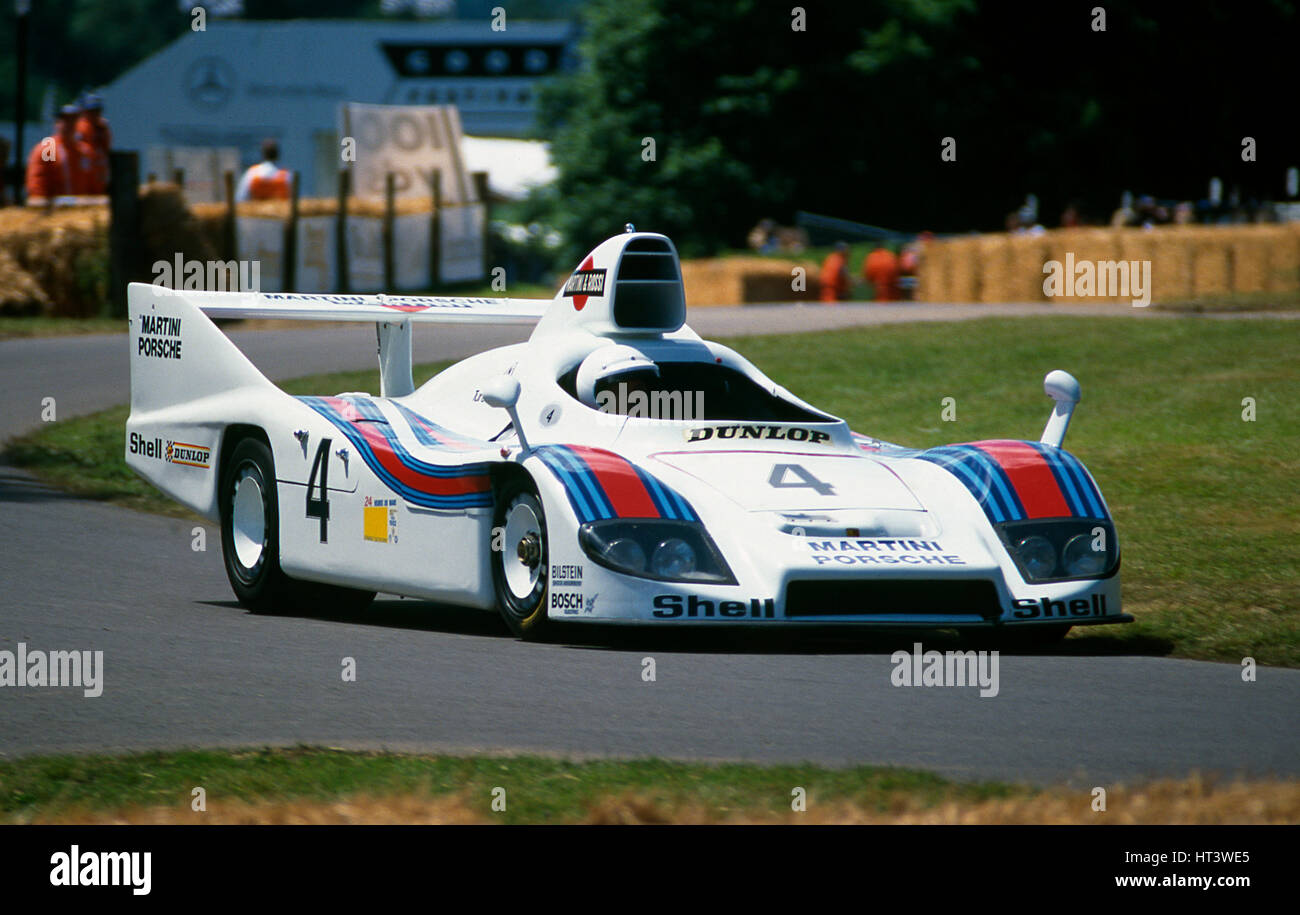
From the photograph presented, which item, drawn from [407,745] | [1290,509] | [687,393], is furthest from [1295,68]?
[407,745]

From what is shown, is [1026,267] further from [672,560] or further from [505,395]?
[672,560]

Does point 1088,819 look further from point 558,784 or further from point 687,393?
point 687,393

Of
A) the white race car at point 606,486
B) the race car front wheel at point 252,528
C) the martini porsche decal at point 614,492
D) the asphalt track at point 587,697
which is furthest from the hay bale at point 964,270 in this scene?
the martini porsche decal at point 614,492

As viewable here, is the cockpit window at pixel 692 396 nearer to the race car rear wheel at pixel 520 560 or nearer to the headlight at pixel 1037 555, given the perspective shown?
the race car rear wheel at pixel 520 560

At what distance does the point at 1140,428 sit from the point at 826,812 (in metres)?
11.1

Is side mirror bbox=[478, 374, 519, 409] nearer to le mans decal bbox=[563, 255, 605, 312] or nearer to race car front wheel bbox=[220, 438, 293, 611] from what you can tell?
le mans decal bbox=[563, 255, 605, 312]

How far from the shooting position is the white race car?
8.02m

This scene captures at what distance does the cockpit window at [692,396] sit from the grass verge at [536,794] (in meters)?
3.44

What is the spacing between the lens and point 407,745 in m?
6.18

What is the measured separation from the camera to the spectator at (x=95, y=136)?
82.6ft

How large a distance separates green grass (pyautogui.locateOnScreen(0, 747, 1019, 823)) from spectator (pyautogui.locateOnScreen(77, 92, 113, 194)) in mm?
20092

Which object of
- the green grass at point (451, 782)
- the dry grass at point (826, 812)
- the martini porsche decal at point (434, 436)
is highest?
the martini porsche decal at point (434, 436)

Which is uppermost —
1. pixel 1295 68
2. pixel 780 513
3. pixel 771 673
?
pixel 1295 68

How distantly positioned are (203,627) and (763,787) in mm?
3841
